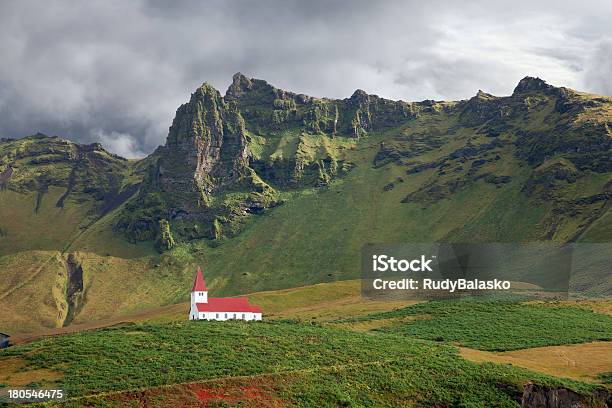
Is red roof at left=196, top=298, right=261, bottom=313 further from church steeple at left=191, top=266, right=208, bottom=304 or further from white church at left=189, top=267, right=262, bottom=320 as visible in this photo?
church steeple at left=191, top=266, right=208, bottom=304

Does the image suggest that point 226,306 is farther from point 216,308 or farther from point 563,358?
point 563,358

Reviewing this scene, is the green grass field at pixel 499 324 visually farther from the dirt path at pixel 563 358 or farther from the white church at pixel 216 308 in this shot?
the white church at pixel 216 308

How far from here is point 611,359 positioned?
249ft

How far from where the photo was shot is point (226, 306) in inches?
3905

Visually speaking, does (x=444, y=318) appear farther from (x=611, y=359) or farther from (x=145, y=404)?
(x=145, y=404)

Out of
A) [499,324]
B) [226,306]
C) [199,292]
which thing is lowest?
[499,324]

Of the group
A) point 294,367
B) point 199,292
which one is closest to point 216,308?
point 199,292

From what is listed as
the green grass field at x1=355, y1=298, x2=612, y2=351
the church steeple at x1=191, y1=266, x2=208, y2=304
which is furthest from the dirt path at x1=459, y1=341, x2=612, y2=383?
the church steeple at x1=191, y1=266, x2=208, y2=304

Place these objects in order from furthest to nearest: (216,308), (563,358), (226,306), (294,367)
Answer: (226,306)
(216,308)
(563,358)
(294,367)

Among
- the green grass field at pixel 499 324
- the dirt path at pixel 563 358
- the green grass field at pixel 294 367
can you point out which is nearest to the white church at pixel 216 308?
the green grass field at pixel 499 324

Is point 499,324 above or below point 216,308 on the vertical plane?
below

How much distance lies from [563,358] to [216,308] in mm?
49210

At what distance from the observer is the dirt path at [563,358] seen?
230 feet

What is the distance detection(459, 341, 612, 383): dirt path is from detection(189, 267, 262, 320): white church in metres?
35.2
